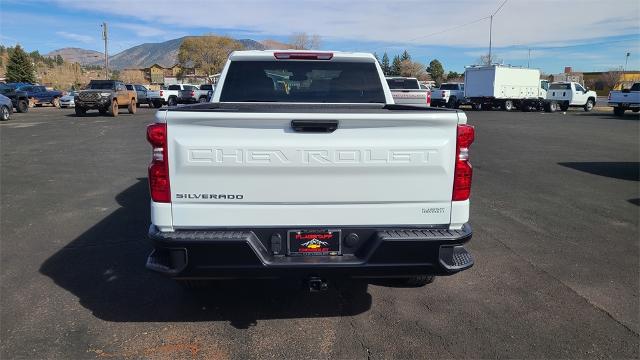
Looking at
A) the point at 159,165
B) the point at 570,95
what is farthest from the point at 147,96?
the point at 159,165

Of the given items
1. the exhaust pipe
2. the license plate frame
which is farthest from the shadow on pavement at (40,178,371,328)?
the license plate frame

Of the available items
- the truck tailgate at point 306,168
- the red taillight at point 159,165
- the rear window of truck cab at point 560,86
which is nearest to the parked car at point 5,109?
the red taillight at point 159,165

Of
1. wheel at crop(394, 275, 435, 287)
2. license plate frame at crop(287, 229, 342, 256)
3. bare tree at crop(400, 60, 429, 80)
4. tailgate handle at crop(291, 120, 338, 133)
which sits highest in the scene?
bare tree at crop(400, 60, 429, 80)

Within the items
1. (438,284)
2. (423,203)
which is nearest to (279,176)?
(423,203)

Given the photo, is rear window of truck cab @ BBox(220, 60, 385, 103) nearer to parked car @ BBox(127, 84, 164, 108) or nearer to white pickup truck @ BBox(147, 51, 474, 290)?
white pickup truck @ BBox(147, 51, 474, 290)

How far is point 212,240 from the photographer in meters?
3.13

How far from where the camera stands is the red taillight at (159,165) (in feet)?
10.2

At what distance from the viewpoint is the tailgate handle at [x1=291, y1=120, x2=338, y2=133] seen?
313 centimetres

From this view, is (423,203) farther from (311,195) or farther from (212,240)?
(212,240)

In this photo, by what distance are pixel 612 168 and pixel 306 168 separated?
34.8 ft

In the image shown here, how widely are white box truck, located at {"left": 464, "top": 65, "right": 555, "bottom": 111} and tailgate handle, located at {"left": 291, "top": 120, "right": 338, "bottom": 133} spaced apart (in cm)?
3435

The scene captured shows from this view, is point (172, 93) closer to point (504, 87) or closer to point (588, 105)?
point (504, 87)

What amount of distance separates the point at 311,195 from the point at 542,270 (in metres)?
3.00

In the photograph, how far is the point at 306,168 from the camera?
3.18 m
